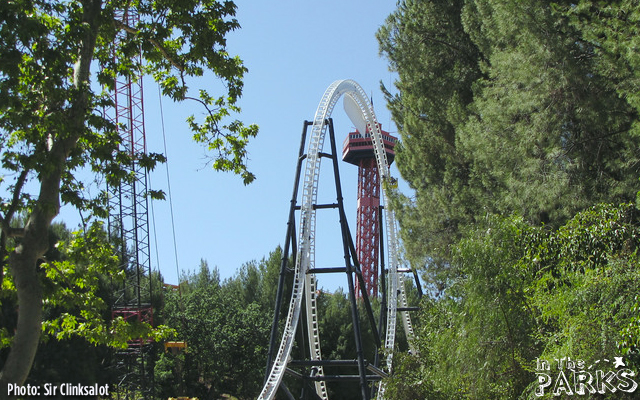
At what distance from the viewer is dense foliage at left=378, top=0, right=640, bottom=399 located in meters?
7.62

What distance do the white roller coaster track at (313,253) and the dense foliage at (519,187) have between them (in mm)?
2025

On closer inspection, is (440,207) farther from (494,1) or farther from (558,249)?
(558,249)

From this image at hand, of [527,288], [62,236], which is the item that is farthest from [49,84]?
[62,236]

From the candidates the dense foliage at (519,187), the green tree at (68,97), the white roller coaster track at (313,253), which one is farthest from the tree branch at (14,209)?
the white roller coaster track at (313,253)

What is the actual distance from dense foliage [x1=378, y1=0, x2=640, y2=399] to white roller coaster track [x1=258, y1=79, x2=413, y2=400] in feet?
6.65

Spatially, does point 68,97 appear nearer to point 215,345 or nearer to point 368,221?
point 215,345

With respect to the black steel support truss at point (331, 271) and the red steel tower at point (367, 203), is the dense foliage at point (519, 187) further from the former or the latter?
the red steel tower at point (367, 203)

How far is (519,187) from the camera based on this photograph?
11508mm

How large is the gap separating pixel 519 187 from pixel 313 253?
670 centimetres

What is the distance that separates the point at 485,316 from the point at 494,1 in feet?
21.0

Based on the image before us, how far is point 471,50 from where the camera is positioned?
15.8 metres

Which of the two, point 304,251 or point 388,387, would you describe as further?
point 304,251

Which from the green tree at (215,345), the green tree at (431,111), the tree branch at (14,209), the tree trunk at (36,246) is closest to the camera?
the tree trunk at (36,246)

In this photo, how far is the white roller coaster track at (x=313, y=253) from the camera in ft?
52.4
